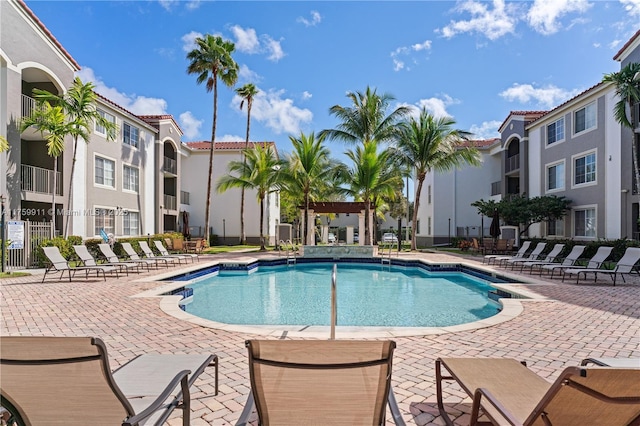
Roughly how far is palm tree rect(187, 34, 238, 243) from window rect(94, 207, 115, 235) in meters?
6.47

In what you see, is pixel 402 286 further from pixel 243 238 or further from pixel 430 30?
pixel 243 238

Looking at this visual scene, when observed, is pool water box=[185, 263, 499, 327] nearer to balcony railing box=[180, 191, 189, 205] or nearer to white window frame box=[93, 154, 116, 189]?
white window frame box=[93, 154, 116, 189]

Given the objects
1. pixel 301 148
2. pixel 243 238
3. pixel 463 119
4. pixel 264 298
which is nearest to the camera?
pixel 264 298

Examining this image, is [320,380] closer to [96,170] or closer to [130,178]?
[96,170]

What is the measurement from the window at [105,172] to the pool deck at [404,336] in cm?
1291

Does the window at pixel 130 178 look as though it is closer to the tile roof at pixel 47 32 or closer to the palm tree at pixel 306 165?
the tile roof at pixel 47 32

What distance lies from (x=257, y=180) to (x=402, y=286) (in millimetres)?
14891

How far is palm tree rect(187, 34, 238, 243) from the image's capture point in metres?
23.6

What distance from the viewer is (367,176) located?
21.5 metres

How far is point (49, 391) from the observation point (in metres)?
2.07

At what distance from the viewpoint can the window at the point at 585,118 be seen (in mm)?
18844

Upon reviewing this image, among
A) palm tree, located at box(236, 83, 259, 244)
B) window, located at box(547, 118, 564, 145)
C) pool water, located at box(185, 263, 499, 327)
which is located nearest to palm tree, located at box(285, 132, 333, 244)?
pool water, located at box(185, 263, 499, 327)

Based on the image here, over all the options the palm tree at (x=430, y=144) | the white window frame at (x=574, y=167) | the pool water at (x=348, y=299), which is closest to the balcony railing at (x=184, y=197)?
the pool water at (x=348, y=299)

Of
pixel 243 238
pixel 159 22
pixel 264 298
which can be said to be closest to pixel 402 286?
pixel 264 298
